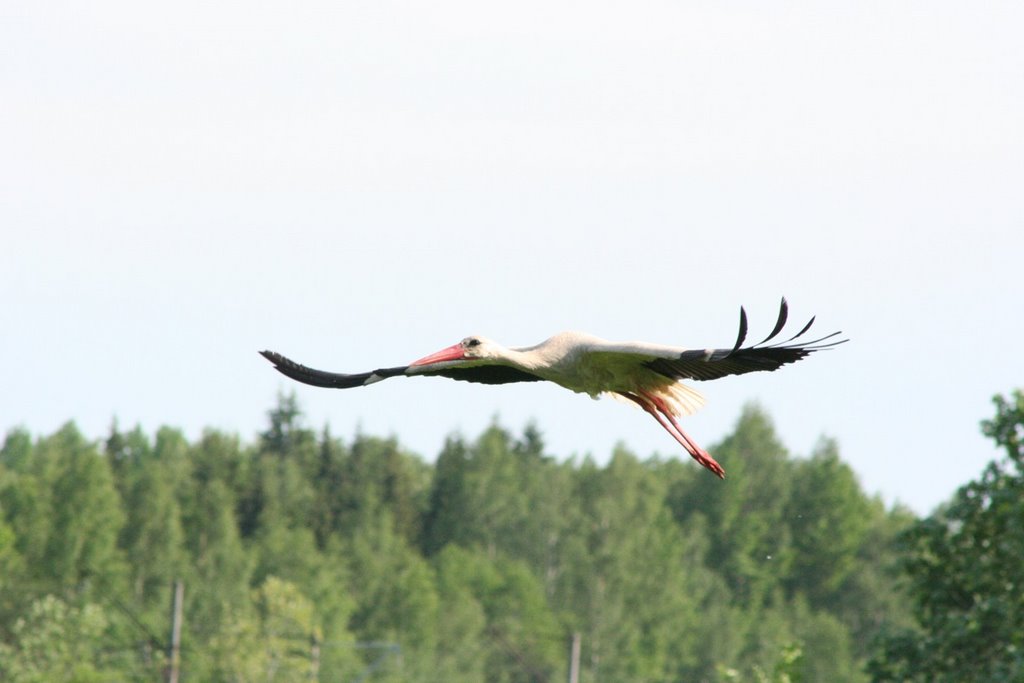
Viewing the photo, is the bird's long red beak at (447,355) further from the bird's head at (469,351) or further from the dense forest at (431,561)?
the dense forest at (431,561)

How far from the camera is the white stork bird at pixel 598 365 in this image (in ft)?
31.6

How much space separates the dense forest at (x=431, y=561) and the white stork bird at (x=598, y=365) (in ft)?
98.5

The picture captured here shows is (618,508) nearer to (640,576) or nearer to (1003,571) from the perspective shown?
(640,576)

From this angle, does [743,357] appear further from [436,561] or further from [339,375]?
[436,561]

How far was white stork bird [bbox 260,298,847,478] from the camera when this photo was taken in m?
9.64

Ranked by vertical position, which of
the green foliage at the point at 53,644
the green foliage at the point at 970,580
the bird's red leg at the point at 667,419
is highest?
the bird's red leg at the point at 667,419

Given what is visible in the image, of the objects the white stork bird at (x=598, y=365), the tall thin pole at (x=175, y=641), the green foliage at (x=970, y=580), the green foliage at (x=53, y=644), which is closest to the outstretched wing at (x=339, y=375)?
the white stork bird at (x=598, y=365)

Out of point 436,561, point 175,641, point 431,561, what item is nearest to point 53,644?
point 175,641

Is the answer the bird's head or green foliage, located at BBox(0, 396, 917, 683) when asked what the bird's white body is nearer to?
the bird's head

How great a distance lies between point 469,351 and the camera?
10.3 meters

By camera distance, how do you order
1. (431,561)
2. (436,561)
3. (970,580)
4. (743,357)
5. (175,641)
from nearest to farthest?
(743,357) < (970,580) < (175,641) < (436,561) < (431,561)

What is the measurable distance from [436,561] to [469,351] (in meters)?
51.3

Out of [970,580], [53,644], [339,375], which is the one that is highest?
[339,375]

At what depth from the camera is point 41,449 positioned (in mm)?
70188
